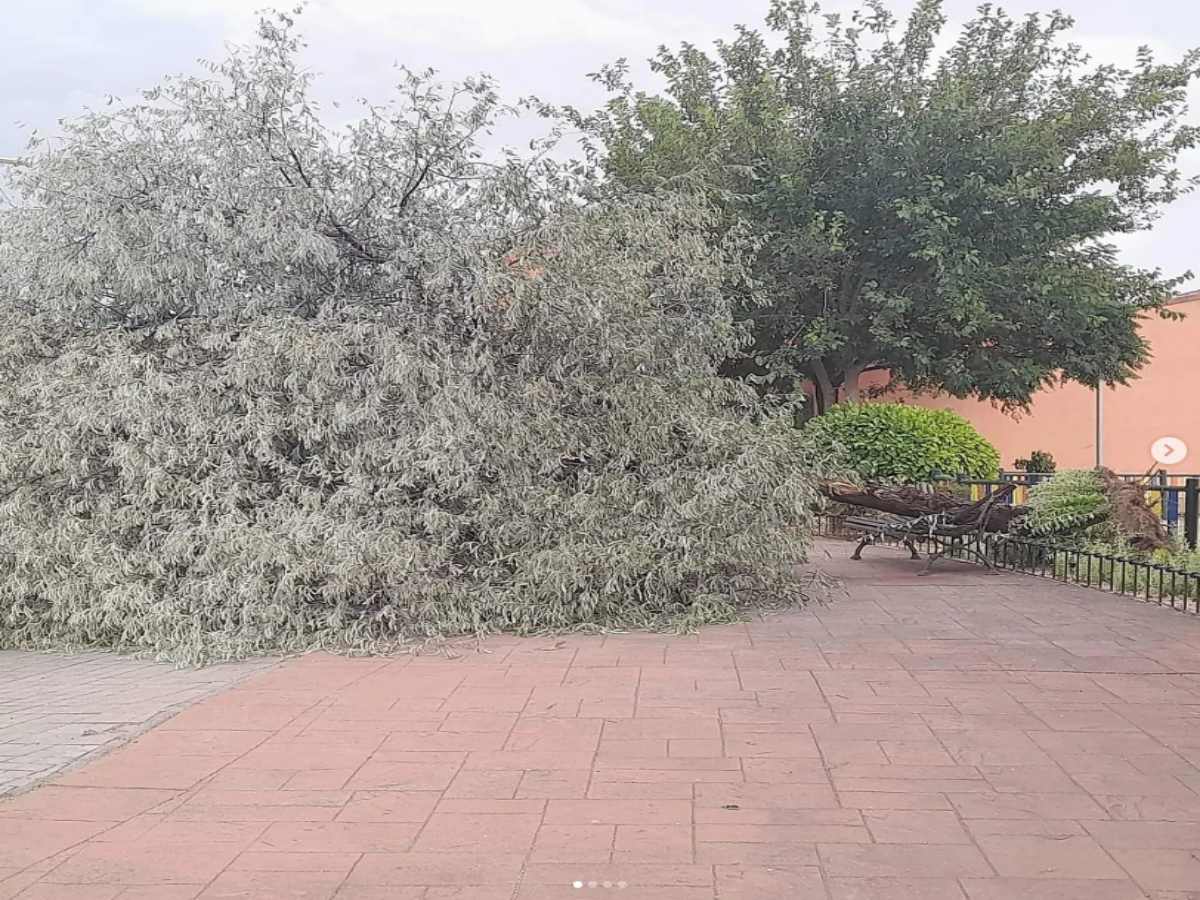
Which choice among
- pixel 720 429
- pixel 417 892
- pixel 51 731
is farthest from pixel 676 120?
pixel 417 892

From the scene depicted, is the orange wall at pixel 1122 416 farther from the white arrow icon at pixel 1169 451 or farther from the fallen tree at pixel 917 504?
the fallen tree at pixel 917 504

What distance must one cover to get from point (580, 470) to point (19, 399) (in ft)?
10.8

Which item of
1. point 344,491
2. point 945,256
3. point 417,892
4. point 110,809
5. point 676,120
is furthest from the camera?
point 676,120

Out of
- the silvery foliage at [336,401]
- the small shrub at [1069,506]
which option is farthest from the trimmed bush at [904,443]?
the silvery foliage at [336,401]

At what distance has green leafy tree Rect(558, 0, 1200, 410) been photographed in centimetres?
1518

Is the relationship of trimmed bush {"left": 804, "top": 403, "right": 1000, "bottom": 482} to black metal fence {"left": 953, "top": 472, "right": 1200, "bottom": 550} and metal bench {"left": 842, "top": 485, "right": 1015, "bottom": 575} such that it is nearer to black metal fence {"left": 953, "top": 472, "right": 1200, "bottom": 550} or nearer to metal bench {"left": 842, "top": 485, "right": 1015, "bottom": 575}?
black metal fence {"left": 953, "top": 472, "right": 1200, "bottom": 550}

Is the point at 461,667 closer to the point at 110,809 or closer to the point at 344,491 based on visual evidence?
the point at 344,491

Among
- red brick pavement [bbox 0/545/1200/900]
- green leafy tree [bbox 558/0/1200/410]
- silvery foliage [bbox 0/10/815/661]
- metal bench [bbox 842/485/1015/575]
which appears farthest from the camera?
green leafy tree [bbox 558/0/1200/410]

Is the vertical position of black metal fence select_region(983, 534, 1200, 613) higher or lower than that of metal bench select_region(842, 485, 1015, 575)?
lower

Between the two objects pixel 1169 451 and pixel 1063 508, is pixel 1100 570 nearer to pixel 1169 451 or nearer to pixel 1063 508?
pixel 1063 508

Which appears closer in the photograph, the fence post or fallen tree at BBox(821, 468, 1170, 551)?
the fence post

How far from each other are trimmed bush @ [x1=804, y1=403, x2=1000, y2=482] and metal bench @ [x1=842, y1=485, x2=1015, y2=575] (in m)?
2.91

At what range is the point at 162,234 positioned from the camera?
21.3 ft

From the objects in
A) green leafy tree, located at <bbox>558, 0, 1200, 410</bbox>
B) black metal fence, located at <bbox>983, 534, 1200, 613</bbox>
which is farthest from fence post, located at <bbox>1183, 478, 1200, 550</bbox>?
green leafy tree, located at <bbox>558, 0, 1200, 410</bbox>
